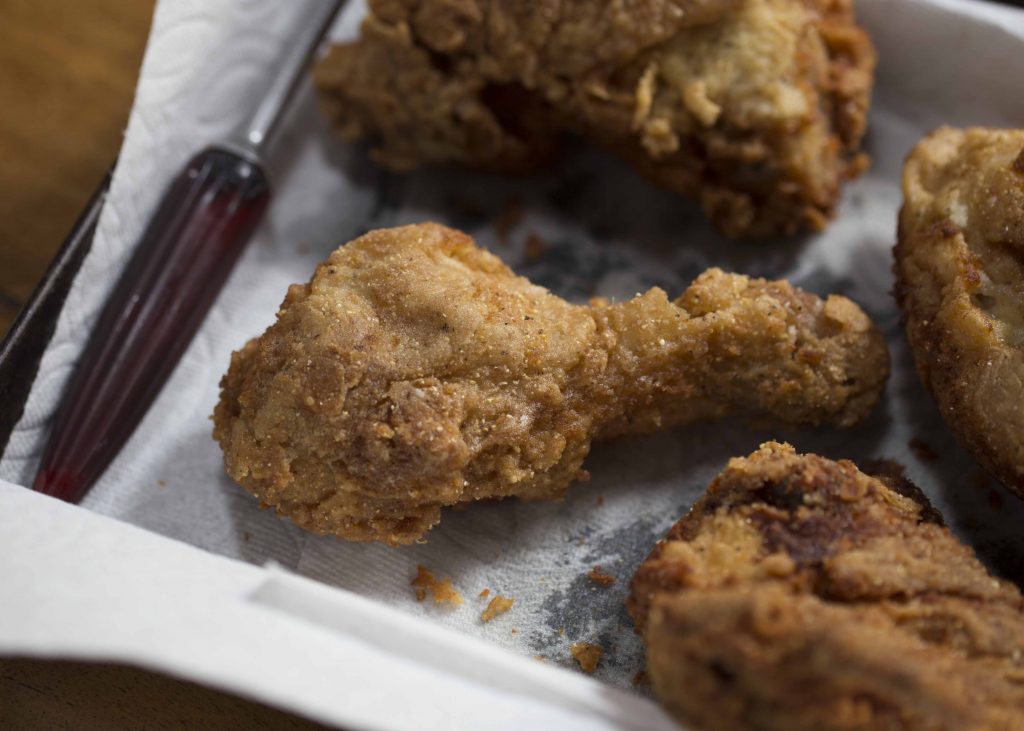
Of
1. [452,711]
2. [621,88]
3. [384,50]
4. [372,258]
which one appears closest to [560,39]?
[621,88]

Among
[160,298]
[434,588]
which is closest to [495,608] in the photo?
[434,588]

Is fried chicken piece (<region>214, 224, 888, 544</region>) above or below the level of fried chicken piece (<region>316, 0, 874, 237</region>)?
below

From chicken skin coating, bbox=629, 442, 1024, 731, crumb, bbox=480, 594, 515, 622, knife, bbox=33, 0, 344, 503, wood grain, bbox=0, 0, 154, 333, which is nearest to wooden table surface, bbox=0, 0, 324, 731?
wood grain, bbox=0, 0, 154, 333

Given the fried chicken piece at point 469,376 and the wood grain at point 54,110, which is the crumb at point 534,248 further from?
the wood grain at point 54,110

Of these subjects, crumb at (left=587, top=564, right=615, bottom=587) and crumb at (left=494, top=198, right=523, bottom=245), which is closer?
crumb at (left=587, top=564, right=615, bottom=587)

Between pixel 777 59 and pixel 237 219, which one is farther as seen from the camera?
pixel 237 219

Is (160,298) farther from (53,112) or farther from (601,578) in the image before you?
(601,578)

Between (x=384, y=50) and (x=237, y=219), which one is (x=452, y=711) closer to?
(x=237, y=219)

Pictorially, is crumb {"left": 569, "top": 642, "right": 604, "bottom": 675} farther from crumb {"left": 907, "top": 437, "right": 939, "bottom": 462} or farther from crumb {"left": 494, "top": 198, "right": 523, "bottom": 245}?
Result: crumb {"left": 494, "top": 198, "right": 523, "bottom": 245}
